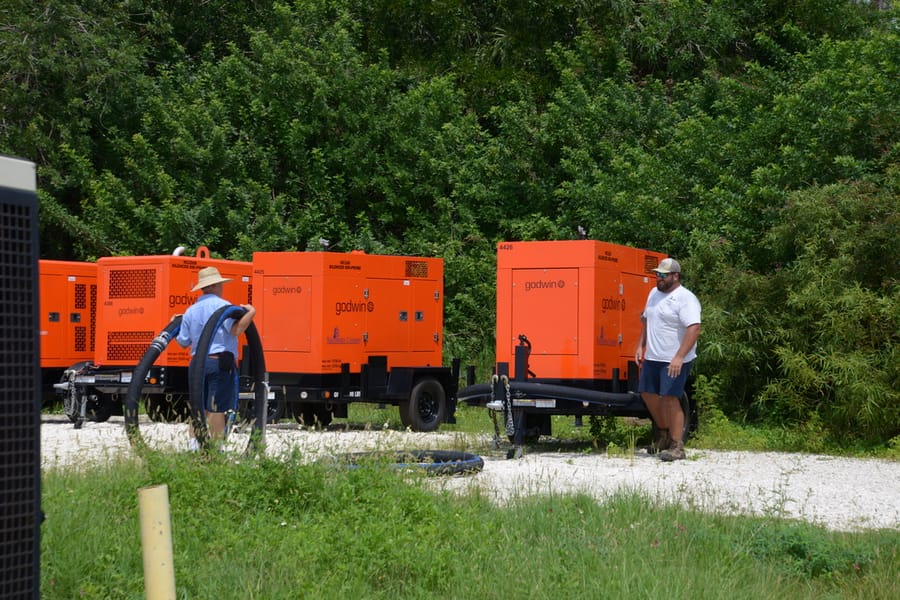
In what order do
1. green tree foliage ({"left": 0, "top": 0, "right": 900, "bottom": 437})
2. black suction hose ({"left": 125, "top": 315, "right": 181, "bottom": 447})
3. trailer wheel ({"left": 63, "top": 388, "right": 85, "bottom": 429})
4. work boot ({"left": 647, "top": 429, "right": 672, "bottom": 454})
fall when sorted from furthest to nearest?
green tree foliage ({"left": 0, "top": 0, "right": 900, "bottom": 437})
trailer wheel ({"left": 63, "top": 388, "right": 85, "bottom": 429})
work boot ({"left": 647, "top": 429, "right": 672, "bottom": 454})
black suction hose ({"left": 125, "top": 315, "right": 181, "bottom": 447})

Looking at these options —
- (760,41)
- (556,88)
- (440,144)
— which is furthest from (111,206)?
(760,41)

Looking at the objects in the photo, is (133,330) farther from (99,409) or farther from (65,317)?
(65,317)

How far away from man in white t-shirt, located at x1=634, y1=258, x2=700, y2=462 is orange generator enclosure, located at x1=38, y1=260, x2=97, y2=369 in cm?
1175

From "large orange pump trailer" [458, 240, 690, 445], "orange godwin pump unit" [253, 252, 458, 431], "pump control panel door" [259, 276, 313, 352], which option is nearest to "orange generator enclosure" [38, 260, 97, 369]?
"orange godwin pump unit" [253, 252, 458, 431]

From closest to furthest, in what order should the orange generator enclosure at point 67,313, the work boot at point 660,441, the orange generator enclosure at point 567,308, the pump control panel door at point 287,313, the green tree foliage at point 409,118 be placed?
the work boot at point 660,441
the orange generator enclosure at point 567,308
the pump control panel door at point 287,313
the orange generator enclosure at point 67,313
the green tree foliage at point 409,118

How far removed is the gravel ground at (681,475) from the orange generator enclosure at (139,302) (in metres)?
2.87

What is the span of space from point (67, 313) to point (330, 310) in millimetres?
5962

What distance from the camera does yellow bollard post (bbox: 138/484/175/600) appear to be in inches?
208

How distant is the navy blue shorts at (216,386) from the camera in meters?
12.0

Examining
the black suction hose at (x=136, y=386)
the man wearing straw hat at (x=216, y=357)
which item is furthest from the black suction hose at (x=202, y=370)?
the black suction hose at (x=136, y=386)

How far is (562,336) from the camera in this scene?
630 inches

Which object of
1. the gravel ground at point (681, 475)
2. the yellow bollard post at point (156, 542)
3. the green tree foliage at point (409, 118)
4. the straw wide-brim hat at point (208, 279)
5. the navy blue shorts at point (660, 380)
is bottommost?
the gravel ground at point (681, 475)

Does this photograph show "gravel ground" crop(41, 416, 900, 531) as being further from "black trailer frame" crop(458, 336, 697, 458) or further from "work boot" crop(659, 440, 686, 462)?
"black trailer frame" crop(458, 336, 697, 458)

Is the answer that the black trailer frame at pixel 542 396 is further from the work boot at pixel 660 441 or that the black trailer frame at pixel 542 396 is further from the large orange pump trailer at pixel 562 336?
the work boot at pixel 660 441
